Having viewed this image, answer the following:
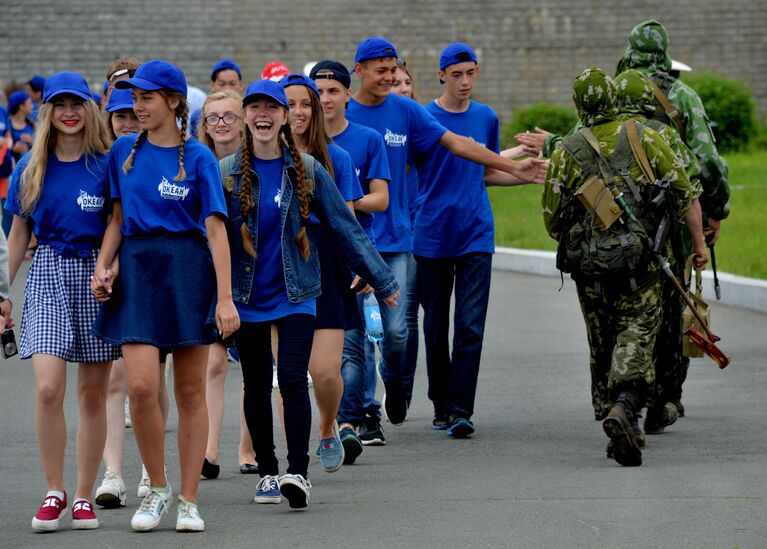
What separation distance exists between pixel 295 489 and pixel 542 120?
34.0 meters

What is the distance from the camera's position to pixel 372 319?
8.12 m

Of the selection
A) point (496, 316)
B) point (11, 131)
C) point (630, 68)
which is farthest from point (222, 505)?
point (11, 131)

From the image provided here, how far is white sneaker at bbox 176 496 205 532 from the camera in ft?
21.0

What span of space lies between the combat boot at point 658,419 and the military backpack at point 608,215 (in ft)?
3.22

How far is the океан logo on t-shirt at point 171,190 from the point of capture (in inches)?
252

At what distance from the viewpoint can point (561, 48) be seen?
43750mm

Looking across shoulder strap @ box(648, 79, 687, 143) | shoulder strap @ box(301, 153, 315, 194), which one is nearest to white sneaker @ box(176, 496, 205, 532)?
shoulder strap @ box(301, 153, 315, 194)

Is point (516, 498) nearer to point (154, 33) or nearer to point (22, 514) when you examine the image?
point (22, 514)

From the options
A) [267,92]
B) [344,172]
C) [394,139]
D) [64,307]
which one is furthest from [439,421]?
[64,307]

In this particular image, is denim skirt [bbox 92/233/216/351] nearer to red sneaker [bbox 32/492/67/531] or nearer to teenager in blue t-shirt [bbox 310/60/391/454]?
red sneaker [bbox 32/492/67/531]

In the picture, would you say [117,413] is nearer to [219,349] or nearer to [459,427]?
[219,349]

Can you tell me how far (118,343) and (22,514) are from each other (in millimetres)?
992

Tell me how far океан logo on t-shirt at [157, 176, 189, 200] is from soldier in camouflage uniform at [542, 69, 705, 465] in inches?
94.2

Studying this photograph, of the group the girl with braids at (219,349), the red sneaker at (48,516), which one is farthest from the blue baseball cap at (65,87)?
the red sneaker at (48,516)
